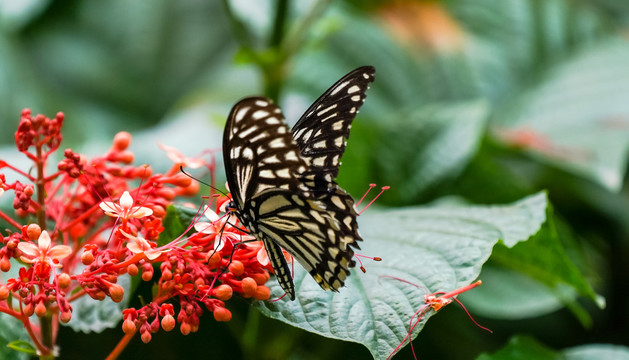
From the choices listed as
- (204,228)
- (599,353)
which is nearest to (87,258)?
(204,228)

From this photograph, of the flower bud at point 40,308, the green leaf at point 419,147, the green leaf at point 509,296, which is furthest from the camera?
the green leaf at point 419,147

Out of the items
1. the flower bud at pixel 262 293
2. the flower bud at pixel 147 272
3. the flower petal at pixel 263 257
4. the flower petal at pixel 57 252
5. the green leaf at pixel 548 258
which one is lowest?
the green leaf at pixel 548 258

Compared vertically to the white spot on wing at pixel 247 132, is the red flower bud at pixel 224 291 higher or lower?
lower

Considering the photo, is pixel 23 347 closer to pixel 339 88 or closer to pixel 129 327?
pixel 129 327

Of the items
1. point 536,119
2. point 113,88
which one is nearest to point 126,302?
point 536,119

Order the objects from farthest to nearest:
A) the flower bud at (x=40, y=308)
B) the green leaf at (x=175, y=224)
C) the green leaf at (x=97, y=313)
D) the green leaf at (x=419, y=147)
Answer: the green leaf at (x=419, y=147), the green leaf at (x=97, y=313), the green leaf at (x=175, y=224), the flower bud at (x=40, y=308)

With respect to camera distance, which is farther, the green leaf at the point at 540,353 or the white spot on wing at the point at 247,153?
the green leaf at the point at 540,353

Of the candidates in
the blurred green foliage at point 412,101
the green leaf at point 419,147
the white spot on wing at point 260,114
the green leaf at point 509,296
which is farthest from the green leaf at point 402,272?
the green leaf at point 419,147

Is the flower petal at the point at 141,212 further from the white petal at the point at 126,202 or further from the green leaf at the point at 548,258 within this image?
A: the green leaf at the point at 548,258

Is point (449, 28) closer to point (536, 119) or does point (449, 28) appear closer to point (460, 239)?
point (536, 119)
